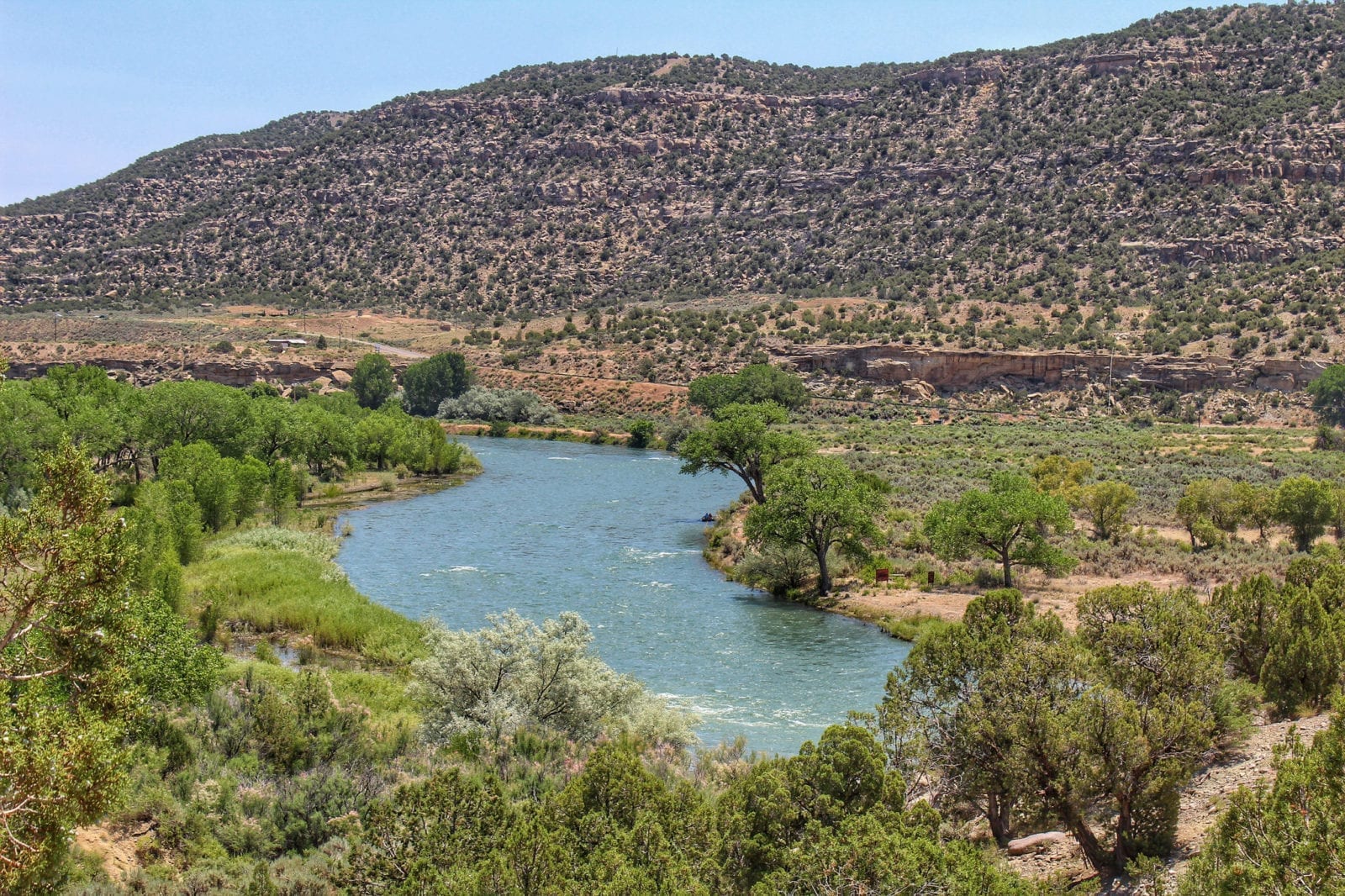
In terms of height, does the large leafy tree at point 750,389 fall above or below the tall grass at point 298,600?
below

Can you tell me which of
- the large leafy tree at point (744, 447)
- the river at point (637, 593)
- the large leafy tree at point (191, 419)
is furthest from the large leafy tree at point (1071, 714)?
the large leafy tree at point (191, 419)

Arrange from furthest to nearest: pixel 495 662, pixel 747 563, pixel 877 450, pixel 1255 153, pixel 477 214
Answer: pixel 477 214 < pixel 1255 153 < pixel 877 450 < pixel 747 563 < pixel 495 662

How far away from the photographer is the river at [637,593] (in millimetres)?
24016

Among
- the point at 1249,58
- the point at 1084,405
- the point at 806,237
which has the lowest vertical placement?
the point at 1084,405

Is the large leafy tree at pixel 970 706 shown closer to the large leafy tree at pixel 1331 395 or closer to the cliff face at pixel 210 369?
the large leafy tree at pixel 1331 395

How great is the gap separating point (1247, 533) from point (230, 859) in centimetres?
3533

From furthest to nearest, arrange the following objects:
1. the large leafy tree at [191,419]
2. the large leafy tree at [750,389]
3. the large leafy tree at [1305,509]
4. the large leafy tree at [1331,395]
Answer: the large leafy tree at [750,389] → the large leafy tree at [1331,395] → the large leafy tree at [191,419] → the large leafy tree at [1305,509]

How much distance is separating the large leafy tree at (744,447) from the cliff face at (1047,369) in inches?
1590

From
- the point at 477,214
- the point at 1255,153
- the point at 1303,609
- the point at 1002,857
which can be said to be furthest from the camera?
the point at 477,214

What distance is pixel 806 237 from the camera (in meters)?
112

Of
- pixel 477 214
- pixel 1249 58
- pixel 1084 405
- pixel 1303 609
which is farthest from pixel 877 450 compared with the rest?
pixel 477 214

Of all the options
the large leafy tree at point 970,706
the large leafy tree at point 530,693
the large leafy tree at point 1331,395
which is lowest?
the large leafy tree at point 1331,395

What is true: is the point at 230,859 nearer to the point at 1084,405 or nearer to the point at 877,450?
the point at 877,450

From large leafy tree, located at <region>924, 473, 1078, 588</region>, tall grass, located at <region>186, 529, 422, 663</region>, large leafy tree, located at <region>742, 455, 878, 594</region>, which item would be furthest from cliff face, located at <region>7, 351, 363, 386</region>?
large leafy tree, located at <region>924, 473, 1078, 588</region>
